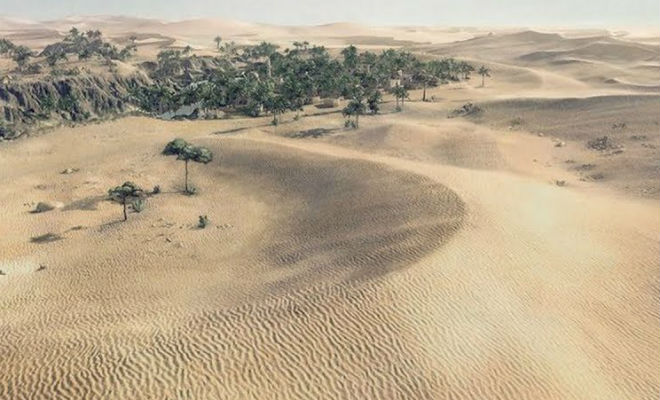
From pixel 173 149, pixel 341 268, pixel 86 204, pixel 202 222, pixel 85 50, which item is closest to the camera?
pixel 341 268

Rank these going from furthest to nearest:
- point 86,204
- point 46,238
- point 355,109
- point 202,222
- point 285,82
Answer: point 285,82, point 355,109, point 86,204, point 202,222, point 46,238

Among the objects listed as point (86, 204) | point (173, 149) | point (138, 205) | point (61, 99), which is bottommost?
point (86, 204)

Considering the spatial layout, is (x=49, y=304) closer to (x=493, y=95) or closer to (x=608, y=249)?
(x=608, y=249)

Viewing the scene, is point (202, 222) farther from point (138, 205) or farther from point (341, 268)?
point (341, 268)

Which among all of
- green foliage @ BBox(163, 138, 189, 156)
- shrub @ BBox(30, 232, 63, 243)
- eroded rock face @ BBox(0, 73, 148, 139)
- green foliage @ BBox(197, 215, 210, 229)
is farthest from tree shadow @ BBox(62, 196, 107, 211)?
eroded rock face @ BBox(0, 73, 148, 139)

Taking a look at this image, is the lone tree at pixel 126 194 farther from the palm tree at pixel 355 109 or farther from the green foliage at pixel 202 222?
the palm tree at pixel 355 109

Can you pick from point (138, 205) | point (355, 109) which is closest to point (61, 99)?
point (355, 109)
